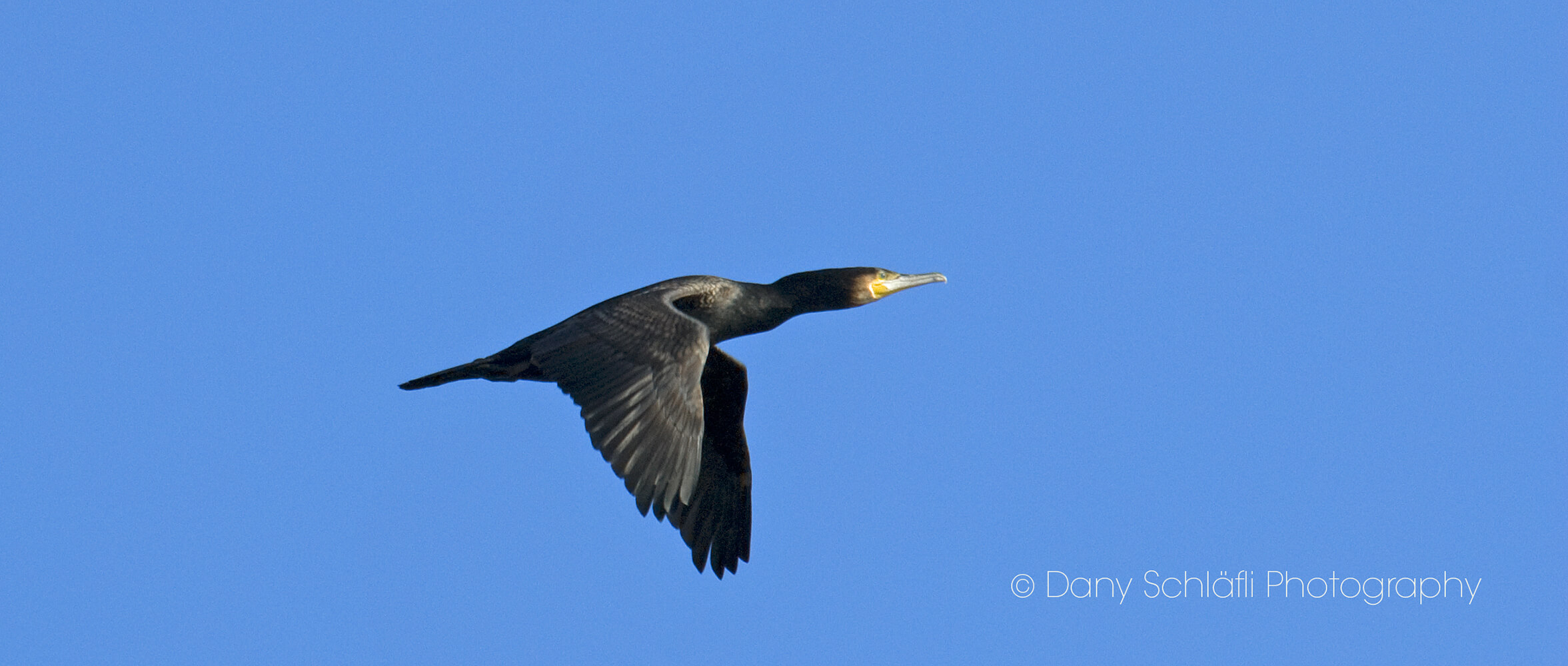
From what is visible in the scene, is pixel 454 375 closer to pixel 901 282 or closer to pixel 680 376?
pixel 680 376

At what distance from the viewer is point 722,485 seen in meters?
12.6

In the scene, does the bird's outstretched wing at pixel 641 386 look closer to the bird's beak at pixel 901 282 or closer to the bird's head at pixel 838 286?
the bird's head at pixel 838 286

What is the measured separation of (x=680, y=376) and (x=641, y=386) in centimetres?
26

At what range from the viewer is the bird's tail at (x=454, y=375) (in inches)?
459

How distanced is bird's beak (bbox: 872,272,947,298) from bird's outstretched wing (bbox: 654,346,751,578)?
127 cm

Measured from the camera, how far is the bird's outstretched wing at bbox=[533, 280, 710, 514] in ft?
32.0

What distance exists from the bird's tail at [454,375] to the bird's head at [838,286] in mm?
2366

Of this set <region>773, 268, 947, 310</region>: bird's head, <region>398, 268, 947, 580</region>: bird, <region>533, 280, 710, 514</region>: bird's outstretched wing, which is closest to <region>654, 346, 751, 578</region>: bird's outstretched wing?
<region>398, 268, 947, 580</region>: bird

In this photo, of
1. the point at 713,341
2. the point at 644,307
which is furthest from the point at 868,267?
the point at 644,307

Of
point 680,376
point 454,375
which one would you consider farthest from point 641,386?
point 454,375

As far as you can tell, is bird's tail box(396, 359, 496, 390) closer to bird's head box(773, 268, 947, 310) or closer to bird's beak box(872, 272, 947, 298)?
bird's head box(773, 268, 947, 310)

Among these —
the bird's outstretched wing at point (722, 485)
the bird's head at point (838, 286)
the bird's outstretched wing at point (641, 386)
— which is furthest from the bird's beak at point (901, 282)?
the bird's outstretched wing at point (641, 386)

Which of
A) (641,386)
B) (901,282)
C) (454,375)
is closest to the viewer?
(641,386)

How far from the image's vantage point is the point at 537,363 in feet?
35.2
